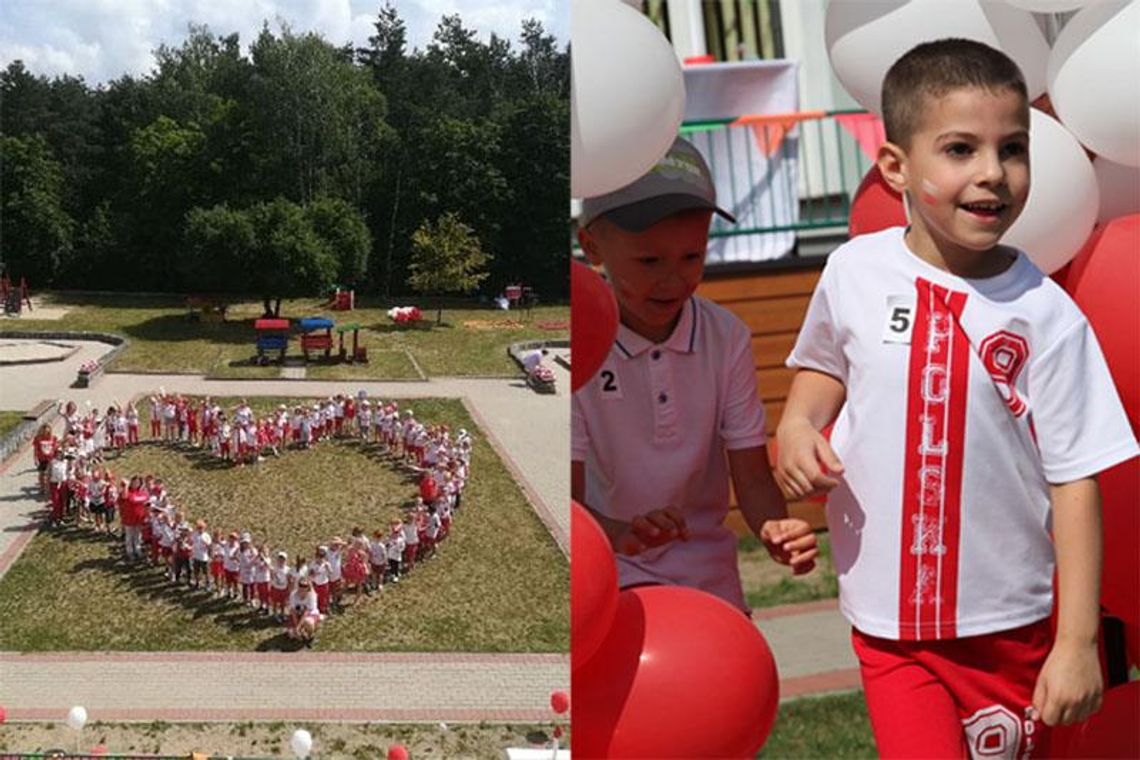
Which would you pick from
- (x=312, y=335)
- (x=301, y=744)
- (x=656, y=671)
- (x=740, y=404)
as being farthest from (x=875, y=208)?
(x=301, y=744)

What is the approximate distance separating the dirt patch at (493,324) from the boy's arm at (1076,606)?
0.91m

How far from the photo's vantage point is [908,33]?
2.42 metres

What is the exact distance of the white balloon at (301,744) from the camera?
2.50 meters

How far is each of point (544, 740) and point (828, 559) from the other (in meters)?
2.22

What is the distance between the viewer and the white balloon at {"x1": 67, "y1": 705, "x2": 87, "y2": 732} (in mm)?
2467

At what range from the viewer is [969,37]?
2447 millimetres

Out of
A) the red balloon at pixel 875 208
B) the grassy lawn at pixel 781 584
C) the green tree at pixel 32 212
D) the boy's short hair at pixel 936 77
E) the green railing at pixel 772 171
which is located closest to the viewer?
the boy's short hair at pixel 936 77

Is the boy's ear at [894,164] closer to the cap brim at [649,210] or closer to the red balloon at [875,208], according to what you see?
the red balloon at [875,208]

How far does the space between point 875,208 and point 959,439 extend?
0.43m

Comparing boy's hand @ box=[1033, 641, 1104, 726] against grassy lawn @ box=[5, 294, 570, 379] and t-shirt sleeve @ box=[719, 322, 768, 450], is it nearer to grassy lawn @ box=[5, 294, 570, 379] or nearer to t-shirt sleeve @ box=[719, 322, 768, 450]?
t-shirt sleeve @ box=[719, 322, 768, 450]

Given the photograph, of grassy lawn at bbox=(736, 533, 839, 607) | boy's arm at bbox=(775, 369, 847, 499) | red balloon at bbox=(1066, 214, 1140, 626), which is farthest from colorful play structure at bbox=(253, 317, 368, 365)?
grassy lawn at bbox=(736, 533, 839, 607)

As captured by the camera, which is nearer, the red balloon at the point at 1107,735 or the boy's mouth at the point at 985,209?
the boy's mouth at the point at 985,209

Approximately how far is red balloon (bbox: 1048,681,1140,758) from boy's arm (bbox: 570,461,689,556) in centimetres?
69

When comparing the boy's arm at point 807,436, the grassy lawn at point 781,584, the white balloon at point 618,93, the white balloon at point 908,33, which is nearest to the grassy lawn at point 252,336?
the white balloon at point 618,93
